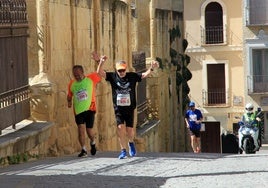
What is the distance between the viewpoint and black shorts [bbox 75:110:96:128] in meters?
15.2

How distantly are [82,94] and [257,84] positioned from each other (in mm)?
30368

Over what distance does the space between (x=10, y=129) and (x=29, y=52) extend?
1.58 metres

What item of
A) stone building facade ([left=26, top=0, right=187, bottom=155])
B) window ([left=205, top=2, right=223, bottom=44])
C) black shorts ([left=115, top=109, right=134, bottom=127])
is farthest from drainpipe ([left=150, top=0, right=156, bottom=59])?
window ([left=205, top=2, right=223, bottom=44])

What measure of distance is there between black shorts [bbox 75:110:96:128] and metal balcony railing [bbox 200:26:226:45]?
3272 centimetres

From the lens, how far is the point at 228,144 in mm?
30797

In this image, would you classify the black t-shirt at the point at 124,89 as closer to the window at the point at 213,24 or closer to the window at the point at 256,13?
the window at the point at 256,13

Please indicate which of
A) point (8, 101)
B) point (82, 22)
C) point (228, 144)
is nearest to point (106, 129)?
point (82, 22)

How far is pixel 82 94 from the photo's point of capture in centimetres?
1504

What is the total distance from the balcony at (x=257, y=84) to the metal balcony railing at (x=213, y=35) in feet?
12.4

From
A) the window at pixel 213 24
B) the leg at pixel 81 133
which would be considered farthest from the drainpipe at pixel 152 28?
the window at pixel 213 24

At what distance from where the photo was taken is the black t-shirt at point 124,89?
14500mm

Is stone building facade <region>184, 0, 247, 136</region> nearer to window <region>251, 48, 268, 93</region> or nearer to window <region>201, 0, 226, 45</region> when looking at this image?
window <region>201, 0, 226, 45</region>

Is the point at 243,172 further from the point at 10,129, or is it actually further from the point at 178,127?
the point at 178,127

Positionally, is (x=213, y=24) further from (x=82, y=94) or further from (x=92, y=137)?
(x=82, y=94)
